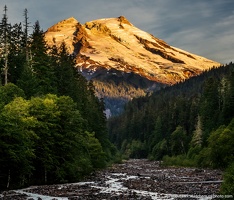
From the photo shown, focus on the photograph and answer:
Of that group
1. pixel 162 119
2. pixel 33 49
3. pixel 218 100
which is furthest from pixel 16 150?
pixel 162 119

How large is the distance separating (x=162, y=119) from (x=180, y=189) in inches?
5424

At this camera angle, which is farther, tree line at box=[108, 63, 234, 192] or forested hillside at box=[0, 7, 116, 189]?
tree line at box=[108, 63, 234, 192]

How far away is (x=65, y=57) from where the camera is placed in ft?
333

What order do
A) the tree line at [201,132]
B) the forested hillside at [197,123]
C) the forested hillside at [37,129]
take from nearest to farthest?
the forested hillside at [37,129]
the tree line at [201,132]
the forested hillside at [197,123]

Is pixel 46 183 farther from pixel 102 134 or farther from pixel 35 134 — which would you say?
pixel 102 134

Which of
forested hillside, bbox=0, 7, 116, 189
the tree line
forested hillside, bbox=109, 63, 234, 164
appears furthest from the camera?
forested hillside, bbox=109, 63, 234, 164

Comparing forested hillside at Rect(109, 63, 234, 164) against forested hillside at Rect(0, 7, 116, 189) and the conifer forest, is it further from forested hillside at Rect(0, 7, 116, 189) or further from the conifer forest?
forested hillside at Rect(0, 7, 116, 189)

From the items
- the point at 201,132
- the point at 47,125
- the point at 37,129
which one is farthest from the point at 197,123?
the point at 37,129

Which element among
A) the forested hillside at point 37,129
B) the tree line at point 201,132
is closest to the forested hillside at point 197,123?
the tree line at point 201,132

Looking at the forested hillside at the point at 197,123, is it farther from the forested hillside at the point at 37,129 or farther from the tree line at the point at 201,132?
the forested hillside at the point at 37,129

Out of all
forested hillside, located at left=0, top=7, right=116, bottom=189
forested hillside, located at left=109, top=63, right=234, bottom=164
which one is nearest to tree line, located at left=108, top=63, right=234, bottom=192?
forested hillside, located at left=109, top=63, right=234, bottom=164

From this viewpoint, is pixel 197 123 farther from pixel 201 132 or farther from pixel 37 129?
pixel 37 129

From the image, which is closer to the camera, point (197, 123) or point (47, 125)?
point (47, 125)

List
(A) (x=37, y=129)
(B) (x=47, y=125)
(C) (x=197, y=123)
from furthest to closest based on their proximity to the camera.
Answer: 1. (C) (x=197, y=123)
2. (B) (x=47, y=125)
3. (A) (x=37, y=129)
